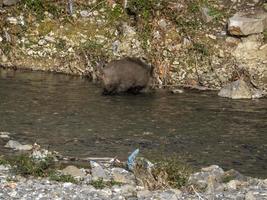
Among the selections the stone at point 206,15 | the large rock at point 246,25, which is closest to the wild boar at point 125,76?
the large rock at point 246,25

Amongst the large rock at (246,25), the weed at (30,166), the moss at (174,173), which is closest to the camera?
the moss at (174,173)

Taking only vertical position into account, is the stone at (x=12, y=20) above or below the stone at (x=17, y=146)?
above

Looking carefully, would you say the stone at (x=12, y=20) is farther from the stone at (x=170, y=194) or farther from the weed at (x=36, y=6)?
the stone at (x=170, y=194)

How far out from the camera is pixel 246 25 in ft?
61.7

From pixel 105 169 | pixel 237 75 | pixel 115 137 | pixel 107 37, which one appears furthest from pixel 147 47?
pixel 105 169

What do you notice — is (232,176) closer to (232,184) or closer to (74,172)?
(232,184)

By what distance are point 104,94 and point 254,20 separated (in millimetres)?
5120

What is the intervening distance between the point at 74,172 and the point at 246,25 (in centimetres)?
1012

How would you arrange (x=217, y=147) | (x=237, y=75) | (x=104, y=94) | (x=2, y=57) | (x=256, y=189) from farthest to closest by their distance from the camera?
(x=2, y=57), (x=237, y=75), (x=104, y=94), (x=217, y=147), (x=256, y=189)

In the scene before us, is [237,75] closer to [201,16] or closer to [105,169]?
[201,16]

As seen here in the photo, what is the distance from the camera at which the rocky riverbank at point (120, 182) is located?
887 centimetres

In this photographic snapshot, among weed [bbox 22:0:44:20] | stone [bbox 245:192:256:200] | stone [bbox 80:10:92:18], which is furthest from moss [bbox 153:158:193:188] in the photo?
weed [bbox 22:0:44:20]

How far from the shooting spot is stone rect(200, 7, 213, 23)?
19.8 metres

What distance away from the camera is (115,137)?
12.9m
